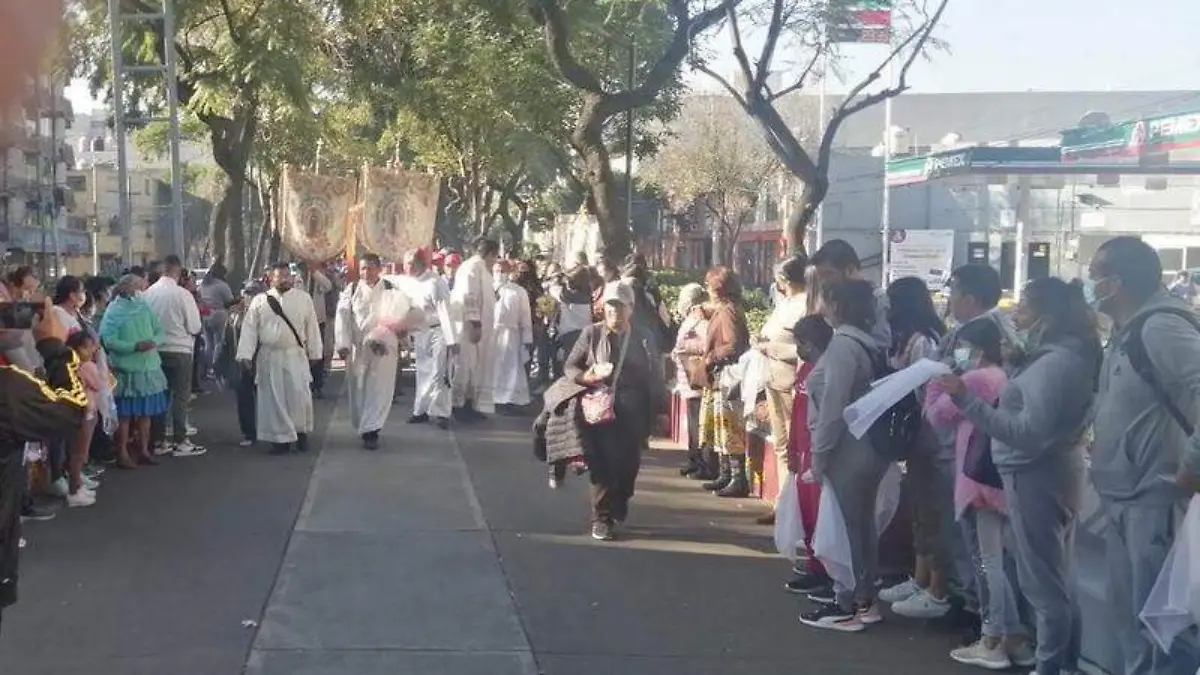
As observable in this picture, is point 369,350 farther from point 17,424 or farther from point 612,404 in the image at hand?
point 17,424

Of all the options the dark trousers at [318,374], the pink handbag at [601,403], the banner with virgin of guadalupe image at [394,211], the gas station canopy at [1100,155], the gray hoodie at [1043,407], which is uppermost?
the gas station canopy at [1100,155]

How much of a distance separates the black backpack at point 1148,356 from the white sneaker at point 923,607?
2360mm

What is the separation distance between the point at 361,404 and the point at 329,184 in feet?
23.1

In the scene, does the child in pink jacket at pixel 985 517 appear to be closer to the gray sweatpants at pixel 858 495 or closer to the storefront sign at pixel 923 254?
the gray sweatpants at pixel 858 495

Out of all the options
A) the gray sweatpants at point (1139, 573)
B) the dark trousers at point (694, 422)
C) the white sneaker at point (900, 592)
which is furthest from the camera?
the dark trousers at point (694, 422)

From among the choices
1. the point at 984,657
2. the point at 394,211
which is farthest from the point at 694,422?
the point at 394,211

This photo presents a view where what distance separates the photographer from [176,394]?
485 inches

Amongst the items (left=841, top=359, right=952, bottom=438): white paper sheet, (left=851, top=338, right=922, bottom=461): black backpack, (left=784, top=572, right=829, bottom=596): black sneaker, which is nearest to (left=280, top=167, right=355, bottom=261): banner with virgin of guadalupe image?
(left=784, top=572, right=829, bottom=596): black sneaker

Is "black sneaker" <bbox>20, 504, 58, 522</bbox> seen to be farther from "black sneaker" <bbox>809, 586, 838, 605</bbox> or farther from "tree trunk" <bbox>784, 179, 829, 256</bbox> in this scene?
"tree trunk" <bbox>784, 179, 829, 256</bbox>

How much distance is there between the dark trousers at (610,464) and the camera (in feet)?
28.9

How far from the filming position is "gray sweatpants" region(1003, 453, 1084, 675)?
19.1 feet

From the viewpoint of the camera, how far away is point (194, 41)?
24.2 metres

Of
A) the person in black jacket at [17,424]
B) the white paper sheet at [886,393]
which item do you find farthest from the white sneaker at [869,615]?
the person in black jacket at [17,424]

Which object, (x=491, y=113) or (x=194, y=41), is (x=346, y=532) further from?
(x=491, y=113)
